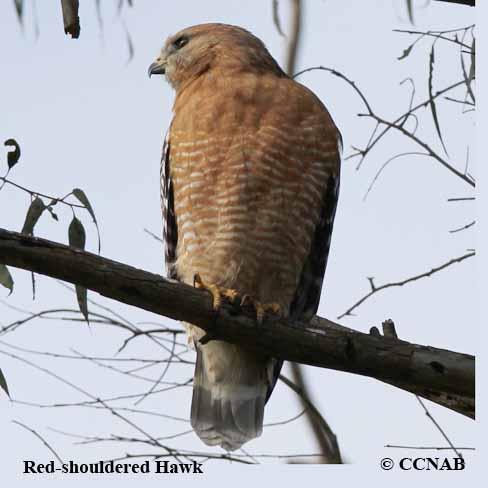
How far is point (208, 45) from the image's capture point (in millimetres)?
5074

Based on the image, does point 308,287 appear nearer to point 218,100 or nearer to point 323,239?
point 323,239

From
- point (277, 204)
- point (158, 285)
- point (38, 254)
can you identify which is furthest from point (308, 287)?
point (38, 254)

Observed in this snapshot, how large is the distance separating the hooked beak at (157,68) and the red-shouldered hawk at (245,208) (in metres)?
0.56

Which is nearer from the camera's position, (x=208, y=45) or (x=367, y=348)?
(x=367, y=348)

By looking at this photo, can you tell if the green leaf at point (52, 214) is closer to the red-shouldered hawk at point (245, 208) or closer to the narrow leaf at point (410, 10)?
the red-shouldered hawk at point (245, 208)

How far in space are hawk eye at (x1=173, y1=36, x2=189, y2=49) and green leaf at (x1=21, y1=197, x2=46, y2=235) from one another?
73.2 inches

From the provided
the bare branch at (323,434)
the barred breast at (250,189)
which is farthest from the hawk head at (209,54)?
the bare branch at (323,434)

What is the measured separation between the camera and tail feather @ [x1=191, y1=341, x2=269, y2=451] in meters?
4.50

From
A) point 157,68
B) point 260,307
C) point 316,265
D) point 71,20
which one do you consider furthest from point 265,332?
point 157,68

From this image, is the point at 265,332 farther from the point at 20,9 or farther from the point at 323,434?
the point at 20,9

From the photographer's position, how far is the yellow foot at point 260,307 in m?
3.59

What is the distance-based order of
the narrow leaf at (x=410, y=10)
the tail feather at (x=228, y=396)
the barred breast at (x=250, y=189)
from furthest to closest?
A: the tail feather at (x=228, y=396), the barred breast at (x=250, y=189), the narrow leaf at (x=410, y=10)

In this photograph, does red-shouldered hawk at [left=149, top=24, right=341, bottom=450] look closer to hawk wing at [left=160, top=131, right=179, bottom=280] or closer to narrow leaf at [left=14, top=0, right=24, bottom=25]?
hawk wing at [left=160, top=131, right=179, bottom=280]

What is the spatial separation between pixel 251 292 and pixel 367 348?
1.07 meters
